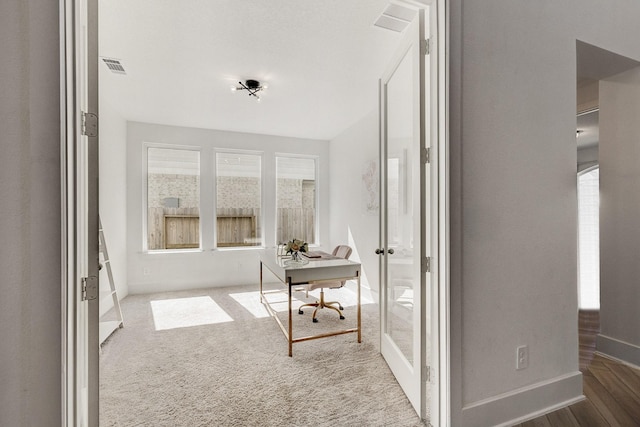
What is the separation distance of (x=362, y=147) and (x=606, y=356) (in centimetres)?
339

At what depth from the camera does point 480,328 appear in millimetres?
1636

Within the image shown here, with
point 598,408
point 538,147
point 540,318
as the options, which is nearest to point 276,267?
point 540,318

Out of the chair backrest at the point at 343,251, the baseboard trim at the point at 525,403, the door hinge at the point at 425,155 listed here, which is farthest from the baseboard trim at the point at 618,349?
the chair backrest at the point at 343,251

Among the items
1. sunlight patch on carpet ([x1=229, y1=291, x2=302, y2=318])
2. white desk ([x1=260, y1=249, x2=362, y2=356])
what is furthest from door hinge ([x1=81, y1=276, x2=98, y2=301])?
sunlight patch on carpet ([x1=229, y1=291, x2=302, y2=318])

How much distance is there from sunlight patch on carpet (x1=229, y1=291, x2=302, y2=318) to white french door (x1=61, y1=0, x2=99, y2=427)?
7.96 feet

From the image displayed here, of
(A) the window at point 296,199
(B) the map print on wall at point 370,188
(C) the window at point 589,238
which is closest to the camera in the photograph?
(B) the map print on wall at point 370,188

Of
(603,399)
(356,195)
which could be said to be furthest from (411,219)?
(356,195)

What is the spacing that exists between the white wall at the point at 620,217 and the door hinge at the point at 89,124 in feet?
11.7

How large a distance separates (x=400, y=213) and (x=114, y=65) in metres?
2.92

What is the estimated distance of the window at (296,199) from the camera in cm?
539

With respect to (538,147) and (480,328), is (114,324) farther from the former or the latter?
(538,147)

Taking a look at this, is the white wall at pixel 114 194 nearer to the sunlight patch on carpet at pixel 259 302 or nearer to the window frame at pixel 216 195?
the window frame at pixel 216 195

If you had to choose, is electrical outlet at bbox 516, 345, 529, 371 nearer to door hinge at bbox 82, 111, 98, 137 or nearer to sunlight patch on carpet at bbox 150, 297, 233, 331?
door hinge at bbox 82, 111, 98, 137

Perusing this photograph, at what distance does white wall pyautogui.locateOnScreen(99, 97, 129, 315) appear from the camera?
3521 mm
